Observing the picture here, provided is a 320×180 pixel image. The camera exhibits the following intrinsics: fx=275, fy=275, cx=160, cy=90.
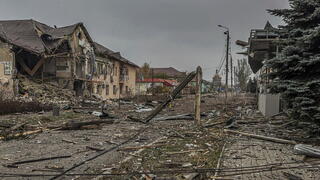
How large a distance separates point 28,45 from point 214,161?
A: 30307 mm

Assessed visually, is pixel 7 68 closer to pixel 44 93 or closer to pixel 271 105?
pixel 44 93

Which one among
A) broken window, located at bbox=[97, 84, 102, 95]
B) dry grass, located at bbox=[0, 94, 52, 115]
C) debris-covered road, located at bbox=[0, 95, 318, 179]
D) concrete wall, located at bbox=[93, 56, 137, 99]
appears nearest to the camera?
debris-covered road, located at bbox=[0, 95, 318, 179]

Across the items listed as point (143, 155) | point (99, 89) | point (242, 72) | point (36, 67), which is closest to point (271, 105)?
point (143, 155)

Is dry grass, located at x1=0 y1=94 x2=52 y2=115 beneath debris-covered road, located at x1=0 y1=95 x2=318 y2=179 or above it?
above

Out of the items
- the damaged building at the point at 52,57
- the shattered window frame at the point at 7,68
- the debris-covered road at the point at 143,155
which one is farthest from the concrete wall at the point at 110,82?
the debris-covered road at the point at 143,155

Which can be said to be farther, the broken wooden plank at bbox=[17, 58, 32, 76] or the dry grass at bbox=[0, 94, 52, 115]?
the broken wooden plank at bbox=[17, 58, 32, 76]

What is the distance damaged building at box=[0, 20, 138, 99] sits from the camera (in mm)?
29078

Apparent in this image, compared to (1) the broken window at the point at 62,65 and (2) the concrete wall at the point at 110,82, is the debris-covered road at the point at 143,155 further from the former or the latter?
(2) the concrete wall at the point at 110,82

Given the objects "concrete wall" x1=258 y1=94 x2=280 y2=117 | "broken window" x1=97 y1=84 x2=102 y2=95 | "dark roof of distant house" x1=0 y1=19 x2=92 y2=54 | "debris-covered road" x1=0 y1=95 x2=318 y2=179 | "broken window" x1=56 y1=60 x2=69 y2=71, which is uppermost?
"dark roof of distant house" x1=0 y1=19 x2=92 y2=54

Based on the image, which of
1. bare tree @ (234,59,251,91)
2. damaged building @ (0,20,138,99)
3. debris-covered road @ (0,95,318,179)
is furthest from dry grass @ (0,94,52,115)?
bare tree @ (234,59,251,91)

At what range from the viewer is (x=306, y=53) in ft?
29.4

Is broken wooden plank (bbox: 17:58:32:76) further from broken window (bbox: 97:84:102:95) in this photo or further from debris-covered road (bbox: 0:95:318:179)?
debris-covered road (bbox: 0:95:318:179)

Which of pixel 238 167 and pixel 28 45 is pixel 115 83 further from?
pixel 238 167

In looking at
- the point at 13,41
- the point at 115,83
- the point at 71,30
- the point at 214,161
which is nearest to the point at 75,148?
the point at 214,161
